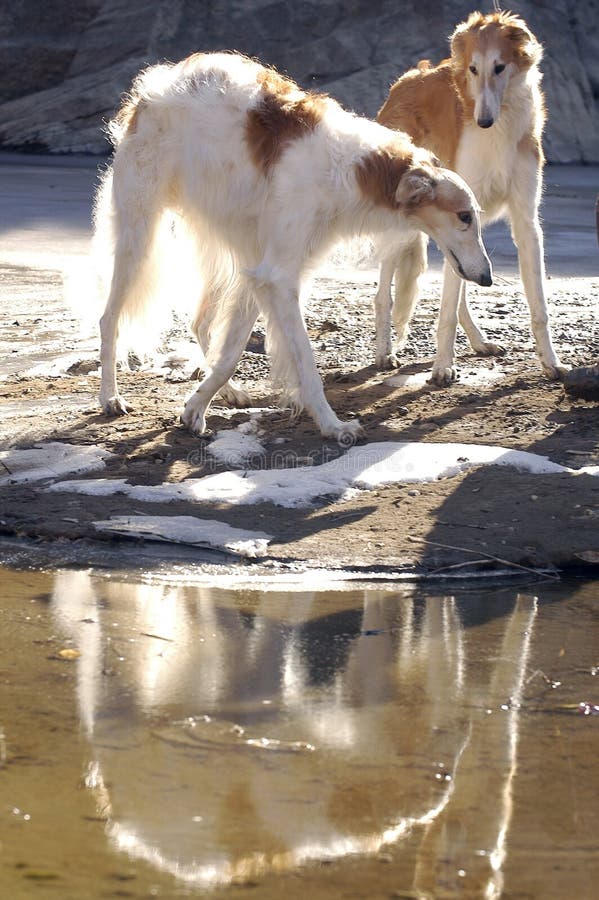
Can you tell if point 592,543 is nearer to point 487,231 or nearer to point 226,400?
point 226,400

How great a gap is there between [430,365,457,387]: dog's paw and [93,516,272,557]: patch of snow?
2.36 meters

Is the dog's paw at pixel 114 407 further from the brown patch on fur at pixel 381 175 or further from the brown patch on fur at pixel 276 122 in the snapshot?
the brown patch on fur at pixel 381 175

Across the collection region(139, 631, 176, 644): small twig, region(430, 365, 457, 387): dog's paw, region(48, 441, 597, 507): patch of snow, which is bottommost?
region(139, 631, 176, 644): small twig

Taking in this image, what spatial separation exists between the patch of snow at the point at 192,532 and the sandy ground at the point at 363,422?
65 mm

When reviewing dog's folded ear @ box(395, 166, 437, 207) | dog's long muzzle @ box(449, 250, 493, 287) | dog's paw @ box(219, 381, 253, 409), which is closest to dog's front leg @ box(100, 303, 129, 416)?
dog's paw @ box(219, 381, 253, 409)

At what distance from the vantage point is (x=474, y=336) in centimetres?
763

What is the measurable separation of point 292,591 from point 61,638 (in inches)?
33.7

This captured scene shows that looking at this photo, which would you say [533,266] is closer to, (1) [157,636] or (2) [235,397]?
(2) [235,397]

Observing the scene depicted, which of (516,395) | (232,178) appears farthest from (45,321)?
(516,395)

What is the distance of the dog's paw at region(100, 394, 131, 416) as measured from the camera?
6414 millimetres

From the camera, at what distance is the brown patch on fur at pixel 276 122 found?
5.91 m

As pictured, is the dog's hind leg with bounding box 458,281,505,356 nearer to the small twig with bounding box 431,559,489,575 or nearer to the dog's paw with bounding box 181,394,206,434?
the dog's paw with bounding box 181,394,206,434

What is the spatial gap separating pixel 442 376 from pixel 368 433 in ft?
3.33

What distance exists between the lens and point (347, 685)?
11.9ft
